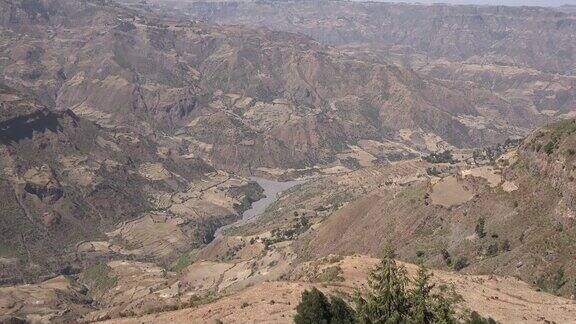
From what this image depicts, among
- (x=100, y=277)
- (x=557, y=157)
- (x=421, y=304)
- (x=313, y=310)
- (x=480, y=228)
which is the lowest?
(x=100, y=277)

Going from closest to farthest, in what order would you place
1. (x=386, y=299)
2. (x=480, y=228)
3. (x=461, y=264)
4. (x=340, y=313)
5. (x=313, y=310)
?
(x=386, y=299) < (x=313, y=310) < (x=340, y=313) < (x=461, y=264) < (x=480, y=228)

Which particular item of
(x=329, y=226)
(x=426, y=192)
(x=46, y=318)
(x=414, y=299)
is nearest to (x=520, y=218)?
(x=426, y=192)

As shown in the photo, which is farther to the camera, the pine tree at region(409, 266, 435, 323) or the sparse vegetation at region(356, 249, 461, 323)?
the sparse vegetation at region(356, 249, 461, 323)

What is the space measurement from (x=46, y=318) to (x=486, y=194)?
3798 inches

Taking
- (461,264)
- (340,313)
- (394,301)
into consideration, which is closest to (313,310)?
(340,313)

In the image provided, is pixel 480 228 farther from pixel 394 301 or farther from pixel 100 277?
pixel 100 277

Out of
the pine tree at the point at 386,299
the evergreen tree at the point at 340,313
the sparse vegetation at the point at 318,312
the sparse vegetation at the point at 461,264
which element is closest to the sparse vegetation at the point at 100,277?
the sparse vegetation at the point at 461,264

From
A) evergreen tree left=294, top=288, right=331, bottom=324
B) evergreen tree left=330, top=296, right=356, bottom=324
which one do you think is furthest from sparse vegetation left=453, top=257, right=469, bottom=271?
evergreen tree left=294, top=288, right=331, bottom=324

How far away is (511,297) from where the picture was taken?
2197 inches

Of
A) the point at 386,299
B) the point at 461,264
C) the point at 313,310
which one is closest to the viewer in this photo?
the point at 386,299

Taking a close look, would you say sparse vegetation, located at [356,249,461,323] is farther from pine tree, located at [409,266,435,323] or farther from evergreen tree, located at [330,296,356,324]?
evergreen tree, located at [330,296,356,324]

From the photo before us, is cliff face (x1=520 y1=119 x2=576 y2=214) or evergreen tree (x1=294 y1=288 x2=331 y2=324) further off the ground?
evergreen tree (x1=294 y1=288 x2=331 y2=324)

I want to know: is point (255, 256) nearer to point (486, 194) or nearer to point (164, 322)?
point (486, 194)

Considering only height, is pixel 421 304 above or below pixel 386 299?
above
